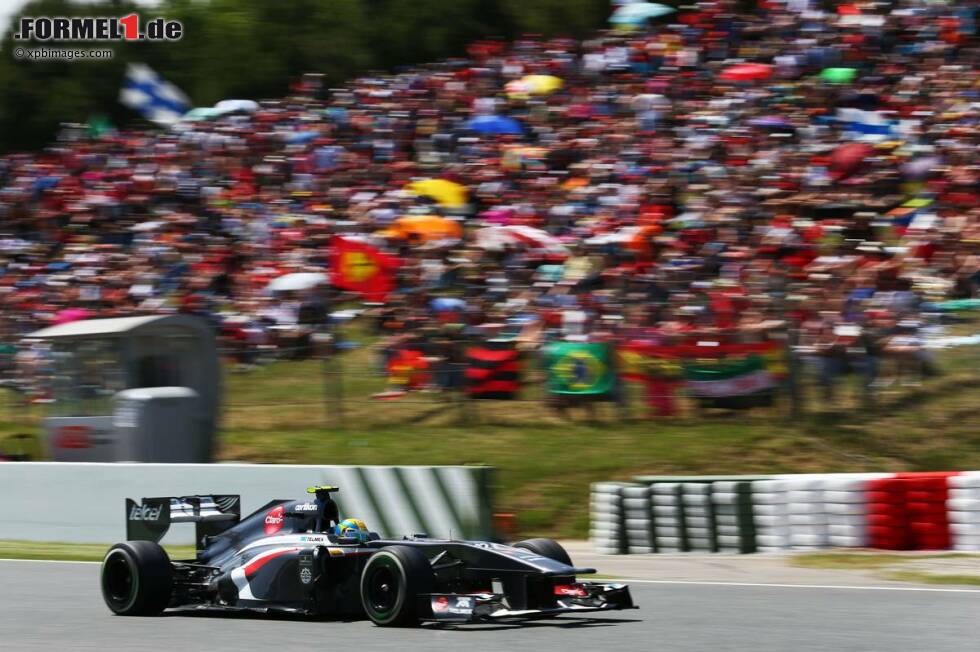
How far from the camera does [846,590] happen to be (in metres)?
A: 9.73

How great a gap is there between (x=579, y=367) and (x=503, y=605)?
350 inches

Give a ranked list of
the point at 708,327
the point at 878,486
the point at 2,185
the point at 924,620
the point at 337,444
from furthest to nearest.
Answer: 1. the point at 2,185
2. the point at 337,444
3. the point at 708,327
4. the point at 878,486
5. the point at 924,620

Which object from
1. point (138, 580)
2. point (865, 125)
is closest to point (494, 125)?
point (865, 125)

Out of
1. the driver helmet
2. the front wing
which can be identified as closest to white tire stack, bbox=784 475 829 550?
the front wing

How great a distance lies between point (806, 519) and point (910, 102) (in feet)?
30.8

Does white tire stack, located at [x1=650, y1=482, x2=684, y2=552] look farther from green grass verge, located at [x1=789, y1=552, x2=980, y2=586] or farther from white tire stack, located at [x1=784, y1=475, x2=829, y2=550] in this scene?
green grass verge, located at [x1=789, y1=552, x2=980, y2=586]

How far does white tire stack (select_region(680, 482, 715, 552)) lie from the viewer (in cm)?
1284

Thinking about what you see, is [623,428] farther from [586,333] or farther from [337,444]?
[337,444]

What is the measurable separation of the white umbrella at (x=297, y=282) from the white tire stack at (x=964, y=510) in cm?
983

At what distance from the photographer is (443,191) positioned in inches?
826

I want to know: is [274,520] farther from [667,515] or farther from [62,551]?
[62,551]

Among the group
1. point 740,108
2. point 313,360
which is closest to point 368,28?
point 740,108

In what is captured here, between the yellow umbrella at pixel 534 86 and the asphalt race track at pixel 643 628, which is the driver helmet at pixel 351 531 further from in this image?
the yellow umbrella at pixel 534 86

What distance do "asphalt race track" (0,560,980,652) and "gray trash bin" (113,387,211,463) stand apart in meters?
7.01
